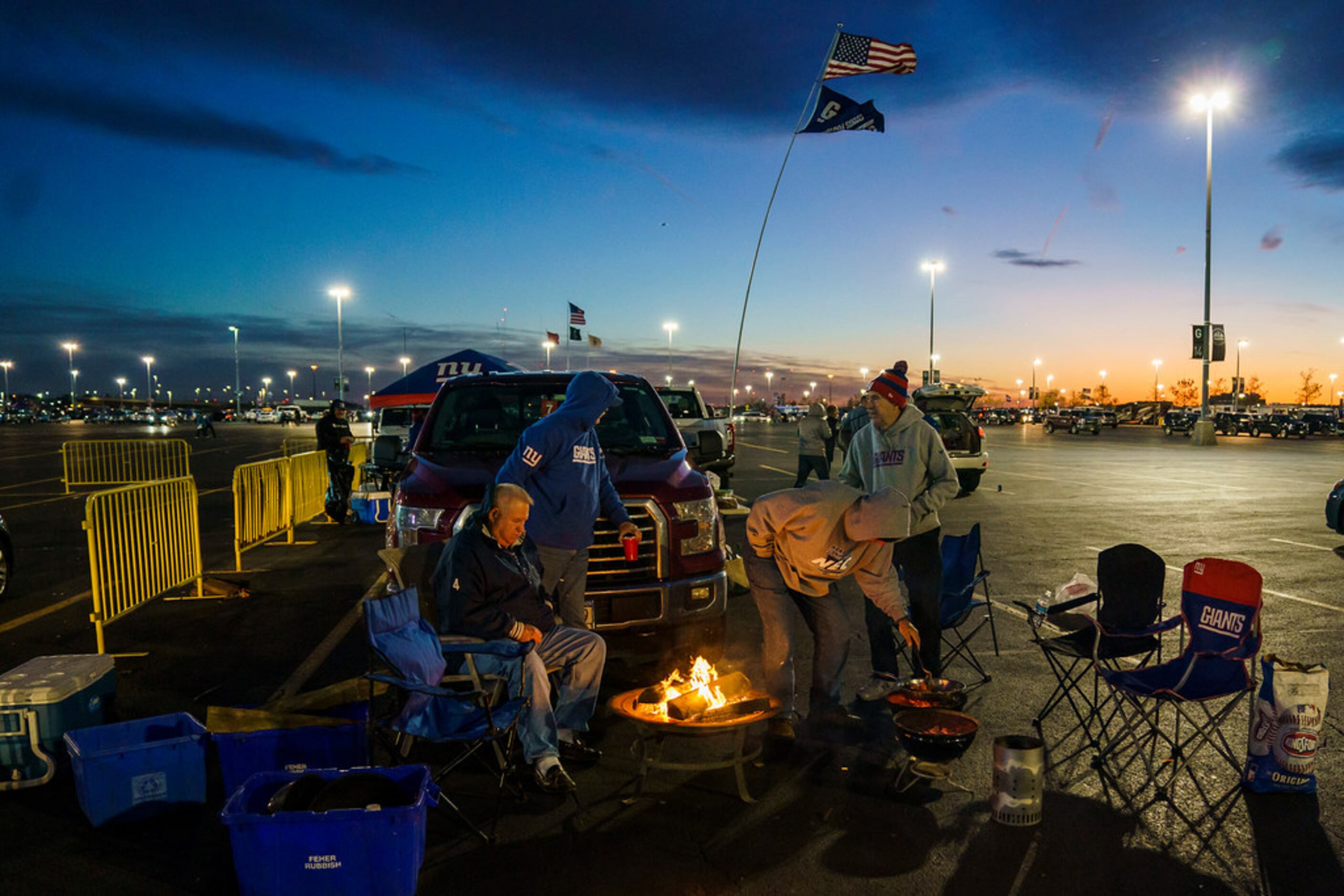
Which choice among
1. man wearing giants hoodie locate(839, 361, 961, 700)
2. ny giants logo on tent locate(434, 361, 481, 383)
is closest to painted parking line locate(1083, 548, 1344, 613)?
man wearing giants hoodie locate(839, 361, 961, 700)

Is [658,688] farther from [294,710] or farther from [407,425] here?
[407,425]

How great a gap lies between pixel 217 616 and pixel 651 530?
14.8 ft

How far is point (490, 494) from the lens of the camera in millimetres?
4562

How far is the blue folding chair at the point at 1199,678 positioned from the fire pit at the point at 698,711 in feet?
5.65

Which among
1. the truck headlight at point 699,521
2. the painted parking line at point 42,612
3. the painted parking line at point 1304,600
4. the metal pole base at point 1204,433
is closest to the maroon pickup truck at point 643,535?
Result: the truck headlight at point 699,521

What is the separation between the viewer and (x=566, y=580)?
5.20 meters

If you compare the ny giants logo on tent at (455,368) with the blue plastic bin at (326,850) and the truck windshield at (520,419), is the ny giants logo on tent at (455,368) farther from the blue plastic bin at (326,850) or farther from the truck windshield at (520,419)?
the blue plastic bin at (326,850)

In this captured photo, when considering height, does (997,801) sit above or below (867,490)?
below

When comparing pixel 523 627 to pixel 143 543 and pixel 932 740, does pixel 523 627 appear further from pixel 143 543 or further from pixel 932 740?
pixel 143 543

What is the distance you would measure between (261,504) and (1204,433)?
3865 centimetres

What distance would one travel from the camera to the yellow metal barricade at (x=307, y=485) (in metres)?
13.3

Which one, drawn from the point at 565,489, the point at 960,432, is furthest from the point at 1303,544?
the point at 565,489

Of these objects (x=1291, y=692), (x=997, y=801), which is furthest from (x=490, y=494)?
(x=1291, y=692)

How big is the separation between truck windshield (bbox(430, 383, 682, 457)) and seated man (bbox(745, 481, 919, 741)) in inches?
76.0
